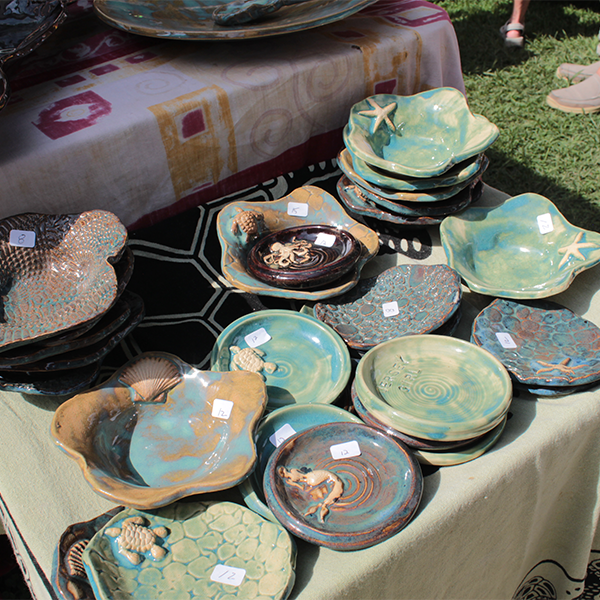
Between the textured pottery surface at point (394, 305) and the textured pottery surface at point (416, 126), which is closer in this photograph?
the textured pottery surface at point (394, 305)

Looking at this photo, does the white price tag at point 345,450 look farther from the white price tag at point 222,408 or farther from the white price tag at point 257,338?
the white price tag at point 257,338

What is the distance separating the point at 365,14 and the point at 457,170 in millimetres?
746

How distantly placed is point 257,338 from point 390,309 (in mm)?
350

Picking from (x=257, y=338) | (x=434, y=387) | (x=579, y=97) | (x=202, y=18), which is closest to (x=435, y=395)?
(x=434, y=387)

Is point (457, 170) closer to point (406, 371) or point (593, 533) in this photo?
point (406, 371)

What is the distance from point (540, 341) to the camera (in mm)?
1284

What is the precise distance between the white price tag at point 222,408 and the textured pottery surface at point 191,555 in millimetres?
180

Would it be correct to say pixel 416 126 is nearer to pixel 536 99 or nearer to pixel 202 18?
pixel 202 18

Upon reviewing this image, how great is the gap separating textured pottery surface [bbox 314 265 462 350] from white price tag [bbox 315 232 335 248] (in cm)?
14

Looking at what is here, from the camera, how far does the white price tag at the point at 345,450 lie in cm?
105

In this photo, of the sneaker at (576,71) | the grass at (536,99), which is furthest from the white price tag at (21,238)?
the sneaker at (576,71)

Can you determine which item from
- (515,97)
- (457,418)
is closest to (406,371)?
(457,418)

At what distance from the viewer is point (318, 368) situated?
1287 millimetres

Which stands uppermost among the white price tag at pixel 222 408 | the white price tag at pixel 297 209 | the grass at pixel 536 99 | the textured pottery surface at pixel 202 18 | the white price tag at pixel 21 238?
the textured pottery surface at pixel 202 18
